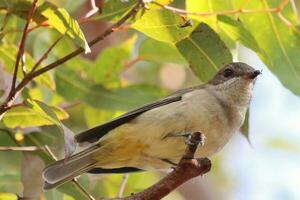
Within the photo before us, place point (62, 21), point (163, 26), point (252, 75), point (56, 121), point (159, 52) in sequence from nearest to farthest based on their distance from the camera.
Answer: point (56, 121)
point (62, 21)
point (163, 26)
point (252, 75)
point (159, 52)

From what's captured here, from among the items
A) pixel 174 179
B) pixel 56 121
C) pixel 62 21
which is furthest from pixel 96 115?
pixel 174 179

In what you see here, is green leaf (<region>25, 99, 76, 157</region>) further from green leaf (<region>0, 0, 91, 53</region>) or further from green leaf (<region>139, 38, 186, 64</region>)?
green leaf (<region>139, 38, 186, 64</region>)

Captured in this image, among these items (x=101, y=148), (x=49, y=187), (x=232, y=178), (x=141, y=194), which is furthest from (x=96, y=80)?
(x=232, y=178)

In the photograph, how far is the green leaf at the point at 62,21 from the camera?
3.29 metres

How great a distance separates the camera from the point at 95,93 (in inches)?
179

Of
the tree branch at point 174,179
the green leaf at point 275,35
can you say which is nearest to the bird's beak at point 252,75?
the green leaf at point 275,35

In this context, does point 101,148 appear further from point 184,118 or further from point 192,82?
point 192,82

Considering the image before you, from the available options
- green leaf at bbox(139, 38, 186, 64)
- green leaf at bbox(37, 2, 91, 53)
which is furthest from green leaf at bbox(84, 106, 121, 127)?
green leaf at bbox(37, 2, 91, 53)

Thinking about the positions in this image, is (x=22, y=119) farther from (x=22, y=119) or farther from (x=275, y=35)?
(x=275, y=35)

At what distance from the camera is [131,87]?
460 cm

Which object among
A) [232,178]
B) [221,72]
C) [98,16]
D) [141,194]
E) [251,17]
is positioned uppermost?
[98,16]

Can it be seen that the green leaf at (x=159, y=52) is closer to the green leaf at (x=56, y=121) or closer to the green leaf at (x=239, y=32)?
the green leaf at (x=239, y=32)

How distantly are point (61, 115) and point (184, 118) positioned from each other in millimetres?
643

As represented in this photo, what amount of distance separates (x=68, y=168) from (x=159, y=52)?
41.2 inches
